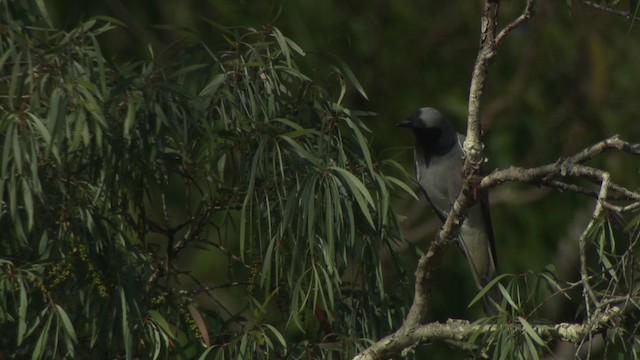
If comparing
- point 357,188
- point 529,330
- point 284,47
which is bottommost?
point 529,330

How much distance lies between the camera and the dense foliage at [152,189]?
222cm

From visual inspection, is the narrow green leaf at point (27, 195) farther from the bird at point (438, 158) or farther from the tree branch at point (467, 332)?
the bird at point (438, 158)

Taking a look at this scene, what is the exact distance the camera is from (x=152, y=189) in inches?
105

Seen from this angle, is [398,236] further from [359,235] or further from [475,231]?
[475,231]

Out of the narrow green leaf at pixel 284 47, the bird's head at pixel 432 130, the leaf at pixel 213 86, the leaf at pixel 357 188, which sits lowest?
the bird's head at pixel 432 130

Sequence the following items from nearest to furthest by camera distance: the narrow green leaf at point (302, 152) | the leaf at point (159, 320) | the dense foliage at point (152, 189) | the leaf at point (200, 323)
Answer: the dense foliage at point (152, 189)
the narrow green leaf at point (302, 152)
the leaf at point (159, 320)
the leaf at point (200, 323)

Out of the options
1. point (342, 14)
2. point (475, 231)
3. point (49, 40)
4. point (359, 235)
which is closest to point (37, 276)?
point (49, 40)

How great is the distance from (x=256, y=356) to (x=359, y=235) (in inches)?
14.6

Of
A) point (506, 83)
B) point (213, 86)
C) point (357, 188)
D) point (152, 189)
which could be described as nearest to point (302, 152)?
point (357, 188)

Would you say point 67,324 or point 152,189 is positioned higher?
point 152,189

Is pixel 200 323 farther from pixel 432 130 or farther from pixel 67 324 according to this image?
pixel 432 130

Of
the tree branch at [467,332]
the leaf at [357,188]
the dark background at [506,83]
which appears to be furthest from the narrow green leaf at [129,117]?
the dark background at [506,83]

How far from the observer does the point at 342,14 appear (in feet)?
18.2

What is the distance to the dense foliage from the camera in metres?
2.22
